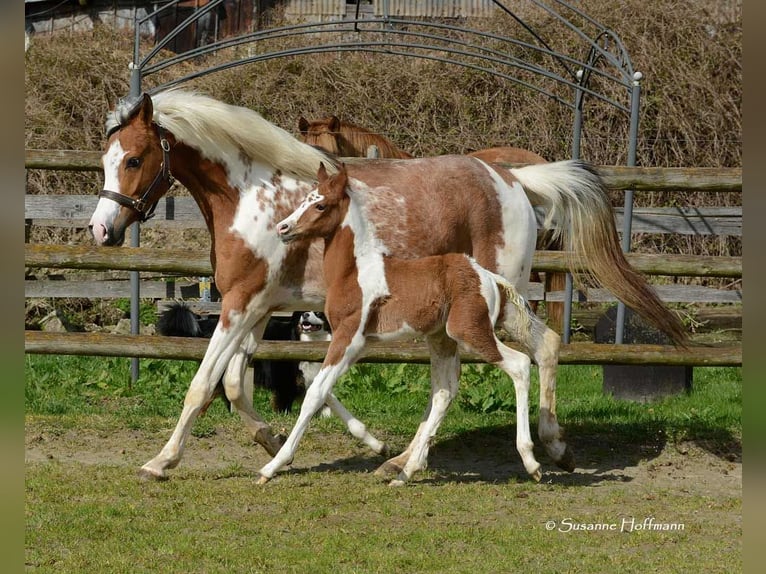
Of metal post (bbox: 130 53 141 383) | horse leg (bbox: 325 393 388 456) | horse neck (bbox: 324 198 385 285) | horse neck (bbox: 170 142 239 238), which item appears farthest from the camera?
metal post (bbox: 130 53 141 383)

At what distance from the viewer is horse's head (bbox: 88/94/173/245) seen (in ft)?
17.8

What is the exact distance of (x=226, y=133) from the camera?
569 centimetres

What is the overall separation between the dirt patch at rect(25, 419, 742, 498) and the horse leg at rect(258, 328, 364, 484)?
51 centimetres

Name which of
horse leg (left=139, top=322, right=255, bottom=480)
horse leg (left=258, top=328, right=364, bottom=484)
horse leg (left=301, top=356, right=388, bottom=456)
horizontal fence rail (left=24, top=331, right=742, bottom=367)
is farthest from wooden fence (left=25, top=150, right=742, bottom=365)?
horse leg (left=258, top=328, right=364, bottom=484)

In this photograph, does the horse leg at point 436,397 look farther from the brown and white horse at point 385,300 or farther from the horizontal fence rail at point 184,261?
the horizontal fence rail at point 184,261

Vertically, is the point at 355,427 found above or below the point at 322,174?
below

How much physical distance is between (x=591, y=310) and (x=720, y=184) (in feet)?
12.5

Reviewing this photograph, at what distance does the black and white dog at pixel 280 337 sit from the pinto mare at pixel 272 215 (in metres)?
1.71

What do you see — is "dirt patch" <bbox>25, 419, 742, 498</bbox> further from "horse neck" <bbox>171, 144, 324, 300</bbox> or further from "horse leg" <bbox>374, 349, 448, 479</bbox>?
"horse neck" <bbox>171, 144, 324, 300</bbox>

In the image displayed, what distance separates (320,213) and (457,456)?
6.52 ft

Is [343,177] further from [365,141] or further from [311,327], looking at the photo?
[365,141]

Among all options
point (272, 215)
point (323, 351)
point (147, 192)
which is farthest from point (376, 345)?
point (147, 192)

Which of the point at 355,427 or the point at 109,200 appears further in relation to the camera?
the point at 355,427

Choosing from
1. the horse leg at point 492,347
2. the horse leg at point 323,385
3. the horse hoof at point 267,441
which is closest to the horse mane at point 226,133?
the horse leg at point 323,385
